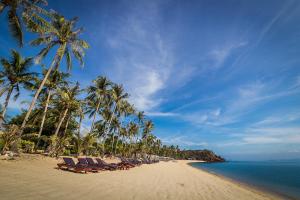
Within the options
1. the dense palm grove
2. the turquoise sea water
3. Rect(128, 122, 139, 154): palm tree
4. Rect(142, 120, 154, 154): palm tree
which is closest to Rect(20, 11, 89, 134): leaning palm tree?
the dense palm grove

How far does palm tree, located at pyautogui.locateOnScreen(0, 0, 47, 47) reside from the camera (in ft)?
38.6

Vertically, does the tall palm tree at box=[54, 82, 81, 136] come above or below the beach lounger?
above

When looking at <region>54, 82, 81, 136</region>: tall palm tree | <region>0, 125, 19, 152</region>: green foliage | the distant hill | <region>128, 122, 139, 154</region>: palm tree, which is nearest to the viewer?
<region>0, 125, 19, 152</region>: green foliage

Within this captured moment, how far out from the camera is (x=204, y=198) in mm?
8203

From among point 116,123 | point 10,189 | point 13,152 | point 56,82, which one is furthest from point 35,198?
point 116,123

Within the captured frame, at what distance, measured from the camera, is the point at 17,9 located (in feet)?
39.7

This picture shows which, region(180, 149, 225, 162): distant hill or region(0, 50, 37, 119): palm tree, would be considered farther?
region(180, 149, 225, 162): distant hill

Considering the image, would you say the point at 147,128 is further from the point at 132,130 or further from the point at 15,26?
the point at 15,26

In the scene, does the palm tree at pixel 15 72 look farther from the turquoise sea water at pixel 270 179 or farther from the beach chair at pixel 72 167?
the turquoise sea water at pixel 270 179

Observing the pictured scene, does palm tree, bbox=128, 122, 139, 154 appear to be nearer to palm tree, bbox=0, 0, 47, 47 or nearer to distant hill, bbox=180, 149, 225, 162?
palm tree, bbox=0, 0, 47, 47

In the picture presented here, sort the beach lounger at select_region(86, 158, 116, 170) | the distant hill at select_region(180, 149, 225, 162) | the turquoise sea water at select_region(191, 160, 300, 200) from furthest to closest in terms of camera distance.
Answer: the distant hill at select_region(180, 149, 225, 162) → the turquoise sea water at select_region(191, 160, 300, 200) → the beach lounger at select_region(86, 158, 116, 170)

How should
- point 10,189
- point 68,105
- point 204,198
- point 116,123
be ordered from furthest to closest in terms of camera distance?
point 116,123 → point 68,105 → point 204,198 → point 10,189

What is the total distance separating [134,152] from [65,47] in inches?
1655

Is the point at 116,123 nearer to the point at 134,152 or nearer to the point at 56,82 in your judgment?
the point at 134,152
